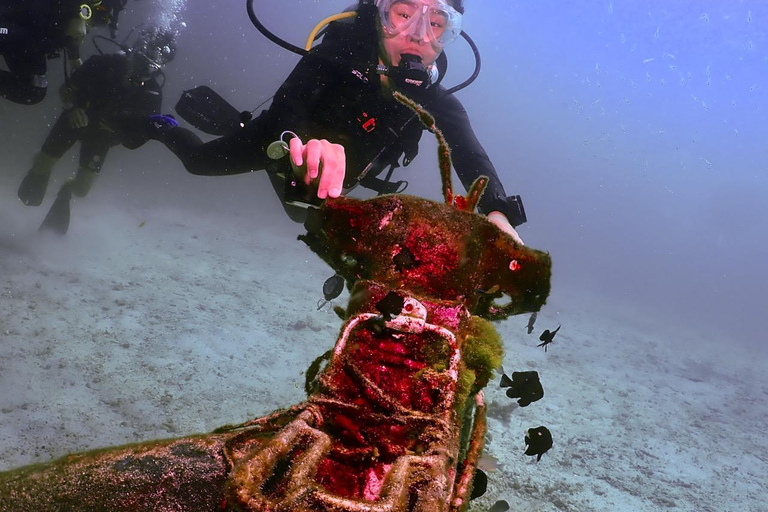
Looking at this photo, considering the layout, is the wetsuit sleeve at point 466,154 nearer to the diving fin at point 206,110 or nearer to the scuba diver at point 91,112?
the diving fin at point 206,110

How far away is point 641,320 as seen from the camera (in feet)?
80.9

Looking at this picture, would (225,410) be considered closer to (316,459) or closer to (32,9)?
(316,459)

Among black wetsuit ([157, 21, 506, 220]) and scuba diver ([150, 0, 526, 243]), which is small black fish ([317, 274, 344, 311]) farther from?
black wetsuit ([157, 21, 506, 220])

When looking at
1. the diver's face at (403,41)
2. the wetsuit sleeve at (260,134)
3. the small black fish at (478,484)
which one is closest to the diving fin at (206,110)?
the wetsuit sleeve at (260,134)

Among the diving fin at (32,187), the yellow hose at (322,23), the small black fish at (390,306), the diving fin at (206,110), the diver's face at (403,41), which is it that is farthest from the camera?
the diving fin at (32,187)

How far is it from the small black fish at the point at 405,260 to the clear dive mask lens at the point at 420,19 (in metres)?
3.88

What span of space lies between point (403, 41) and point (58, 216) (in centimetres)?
1070

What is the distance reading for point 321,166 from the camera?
181cm

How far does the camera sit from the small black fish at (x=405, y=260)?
155 centimetres

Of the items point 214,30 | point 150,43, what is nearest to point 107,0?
point 150,43

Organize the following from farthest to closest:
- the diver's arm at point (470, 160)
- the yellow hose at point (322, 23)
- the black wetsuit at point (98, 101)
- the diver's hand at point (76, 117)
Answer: the diver's hand at point (76, 117) < the black wetsuit at point (98, 101) < the yellow hose at point (322, 23) < the diver's arm at point (470, 160)

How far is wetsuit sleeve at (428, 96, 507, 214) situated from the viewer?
105 inches

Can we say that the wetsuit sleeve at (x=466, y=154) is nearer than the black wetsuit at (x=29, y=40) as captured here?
Yes

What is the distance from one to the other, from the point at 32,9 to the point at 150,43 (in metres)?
5.98
